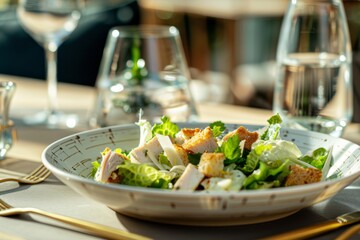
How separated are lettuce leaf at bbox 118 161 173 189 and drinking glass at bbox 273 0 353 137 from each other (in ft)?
1.71

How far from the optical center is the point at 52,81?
A: 1642 millimetres

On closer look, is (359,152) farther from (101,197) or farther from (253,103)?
(253,103)

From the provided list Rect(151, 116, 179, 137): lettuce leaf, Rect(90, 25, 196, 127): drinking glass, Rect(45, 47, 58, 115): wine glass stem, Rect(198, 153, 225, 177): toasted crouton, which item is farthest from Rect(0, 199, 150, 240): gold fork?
Rect(45, 47, 58, 115): wine glass stem

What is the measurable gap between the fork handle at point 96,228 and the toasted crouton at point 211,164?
0.11 m

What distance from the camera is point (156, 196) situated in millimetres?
756

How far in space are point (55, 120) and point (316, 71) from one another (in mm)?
547

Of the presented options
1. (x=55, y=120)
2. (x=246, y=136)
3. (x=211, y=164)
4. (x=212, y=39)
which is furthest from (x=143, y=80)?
(x=212, y=39)

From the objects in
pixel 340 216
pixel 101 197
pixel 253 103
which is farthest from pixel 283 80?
pixel 253 103

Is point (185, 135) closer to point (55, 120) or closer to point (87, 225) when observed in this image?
point (87, 225)

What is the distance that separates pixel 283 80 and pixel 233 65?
10.6 ft

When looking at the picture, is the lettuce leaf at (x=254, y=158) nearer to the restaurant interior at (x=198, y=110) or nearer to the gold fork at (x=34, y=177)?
the restaurant interior at (x=198, y=110)

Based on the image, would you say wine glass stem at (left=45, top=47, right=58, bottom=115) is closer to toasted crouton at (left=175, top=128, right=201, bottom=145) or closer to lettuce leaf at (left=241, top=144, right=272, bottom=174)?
toasted crouton at (left=175, top=128, right=201, bottom=145)

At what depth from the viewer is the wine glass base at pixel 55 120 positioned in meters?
1.52

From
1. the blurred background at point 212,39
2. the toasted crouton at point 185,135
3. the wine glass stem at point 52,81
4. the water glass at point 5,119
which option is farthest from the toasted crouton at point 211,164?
the blurred background at point 212,39
